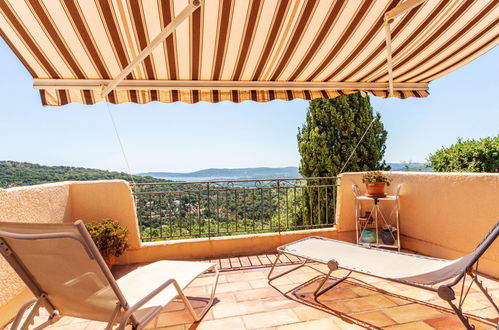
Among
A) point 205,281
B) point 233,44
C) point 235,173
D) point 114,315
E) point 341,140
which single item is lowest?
point 205,281

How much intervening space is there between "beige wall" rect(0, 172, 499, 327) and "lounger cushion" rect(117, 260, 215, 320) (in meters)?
1.10

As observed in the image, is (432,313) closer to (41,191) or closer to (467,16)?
(467,16)

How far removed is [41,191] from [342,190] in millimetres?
4008

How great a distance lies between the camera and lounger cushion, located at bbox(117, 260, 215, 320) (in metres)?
1.89

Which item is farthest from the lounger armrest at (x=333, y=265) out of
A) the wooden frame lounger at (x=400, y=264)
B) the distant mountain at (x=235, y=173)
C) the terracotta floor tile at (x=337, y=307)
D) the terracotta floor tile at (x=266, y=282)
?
the distant mountain at (x=235, y=173)

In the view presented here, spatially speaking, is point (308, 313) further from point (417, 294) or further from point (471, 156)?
point (471, 156)

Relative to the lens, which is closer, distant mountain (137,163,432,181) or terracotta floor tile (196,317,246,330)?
terracotta floor tile (196,317,246,330)

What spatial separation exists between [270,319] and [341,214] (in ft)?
8.58

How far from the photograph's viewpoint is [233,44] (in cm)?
282

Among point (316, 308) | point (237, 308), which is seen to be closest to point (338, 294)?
point (316, 308)

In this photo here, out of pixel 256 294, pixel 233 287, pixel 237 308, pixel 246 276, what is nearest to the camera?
pixel 237 308

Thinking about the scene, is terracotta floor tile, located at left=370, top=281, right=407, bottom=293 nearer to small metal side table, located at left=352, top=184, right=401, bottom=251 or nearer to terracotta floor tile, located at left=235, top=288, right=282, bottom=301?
terracotta floor tile, located at left=235, top=288, right=282, bottom=301

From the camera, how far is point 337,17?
2613 mm

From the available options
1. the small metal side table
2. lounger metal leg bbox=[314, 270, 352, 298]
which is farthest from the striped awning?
lounger metal leg bbox=[314, 270, 352, 298]
